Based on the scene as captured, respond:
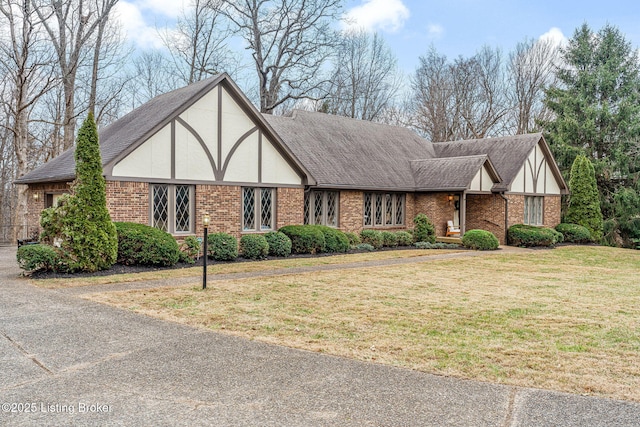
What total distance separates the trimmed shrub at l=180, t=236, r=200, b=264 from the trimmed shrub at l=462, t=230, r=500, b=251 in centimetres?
1139

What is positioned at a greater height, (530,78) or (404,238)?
(530,78)

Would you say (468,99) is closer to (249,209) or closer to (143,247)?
(249,209)

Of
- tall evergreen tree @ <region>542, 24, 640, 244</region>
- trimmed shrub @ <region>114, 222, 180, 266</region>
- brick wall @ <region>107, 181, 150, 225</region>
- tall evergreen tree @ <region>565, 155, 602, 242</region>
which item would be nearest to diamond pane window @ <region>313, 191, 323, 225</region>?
brick wall @ <region>107, 181, 150, 225</region>

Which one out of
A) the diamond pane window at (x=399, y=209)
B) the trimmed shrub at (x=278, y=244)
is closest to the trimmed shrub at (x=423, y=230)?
the diamond pane window at (x=399, y=209)

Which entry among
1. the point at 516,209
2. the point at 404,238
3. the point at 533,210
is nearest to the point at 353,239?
the point at 404,238

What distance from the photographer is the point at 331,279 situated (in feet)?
37.7

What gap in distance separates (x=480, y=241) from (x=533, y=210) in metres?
6.63

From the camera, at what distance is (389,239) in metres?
20.1

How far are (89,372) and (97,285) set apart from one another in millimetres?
5592

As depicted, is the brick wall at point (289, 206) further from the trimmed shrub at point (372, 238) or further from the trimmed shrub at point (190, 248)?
the trimmed shrub at point (190, 248)

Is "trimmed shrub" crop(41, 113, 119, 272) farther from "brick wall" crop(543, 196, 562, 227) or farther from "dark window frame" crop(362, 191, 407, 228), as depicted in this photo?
"brick wall" crop(543, 196, 562, 227)

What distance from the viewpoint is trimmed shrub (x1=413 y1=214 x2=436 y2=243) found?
68.7ft

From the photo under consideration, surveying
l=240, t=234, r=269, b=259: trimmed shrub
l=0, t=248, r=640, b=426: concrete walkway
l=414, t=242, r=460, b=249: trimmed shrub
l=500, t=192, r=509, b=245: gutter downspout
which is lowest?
l=0, t=248, r=640, b=426: concrete walkway

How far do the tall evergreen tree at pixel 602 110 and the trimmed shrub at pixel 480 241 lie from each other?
39.7 feet
